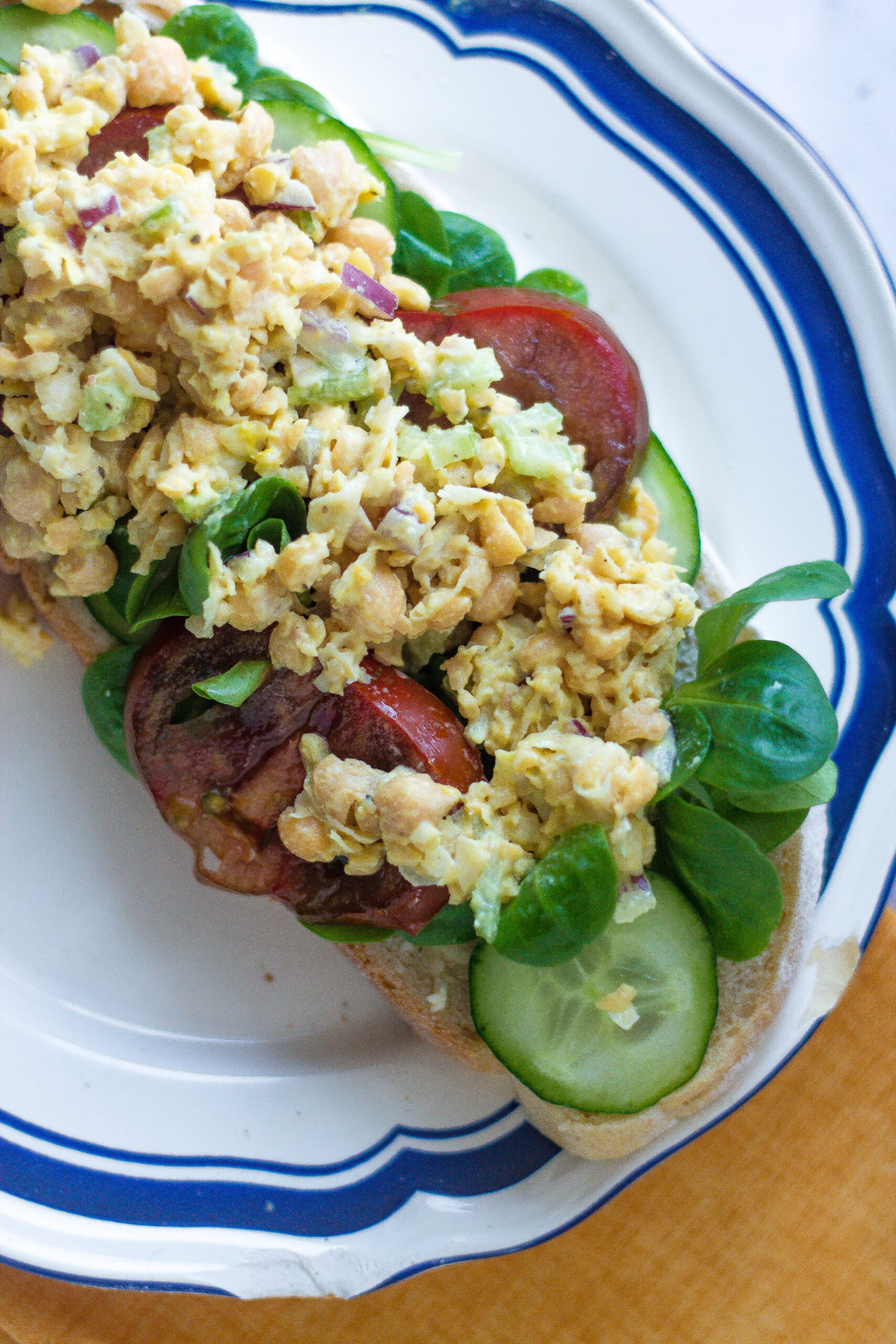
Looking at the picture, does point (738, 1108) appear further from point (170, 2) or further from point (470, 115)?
point (170, 2)

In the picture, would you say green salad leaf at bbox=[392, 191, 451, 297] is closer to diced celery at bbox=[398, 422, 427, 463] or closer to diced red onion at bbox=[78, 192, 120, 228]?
diced celery at bbox=[398, 422, 427, 463]

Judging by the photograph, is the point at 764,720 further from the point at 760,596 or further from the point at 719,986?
the point at 719,986

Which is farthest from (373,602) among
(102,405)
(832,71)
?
(832,71)

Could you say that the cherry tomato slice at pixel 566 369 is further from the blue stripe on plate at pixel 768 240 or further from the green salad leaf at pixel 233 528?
the blue stripe on plate at pixel 768 240

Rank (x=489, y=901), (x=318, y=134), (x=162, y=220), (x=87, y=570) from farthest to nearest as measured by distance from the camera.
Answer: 1. (x=318, y=134)
2. (x=87, y=570)
3. (x=489, y=901)
4. (x=162, y=220)

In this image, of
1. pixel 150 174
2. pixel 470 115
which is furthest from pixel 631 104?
pixel 150 174
